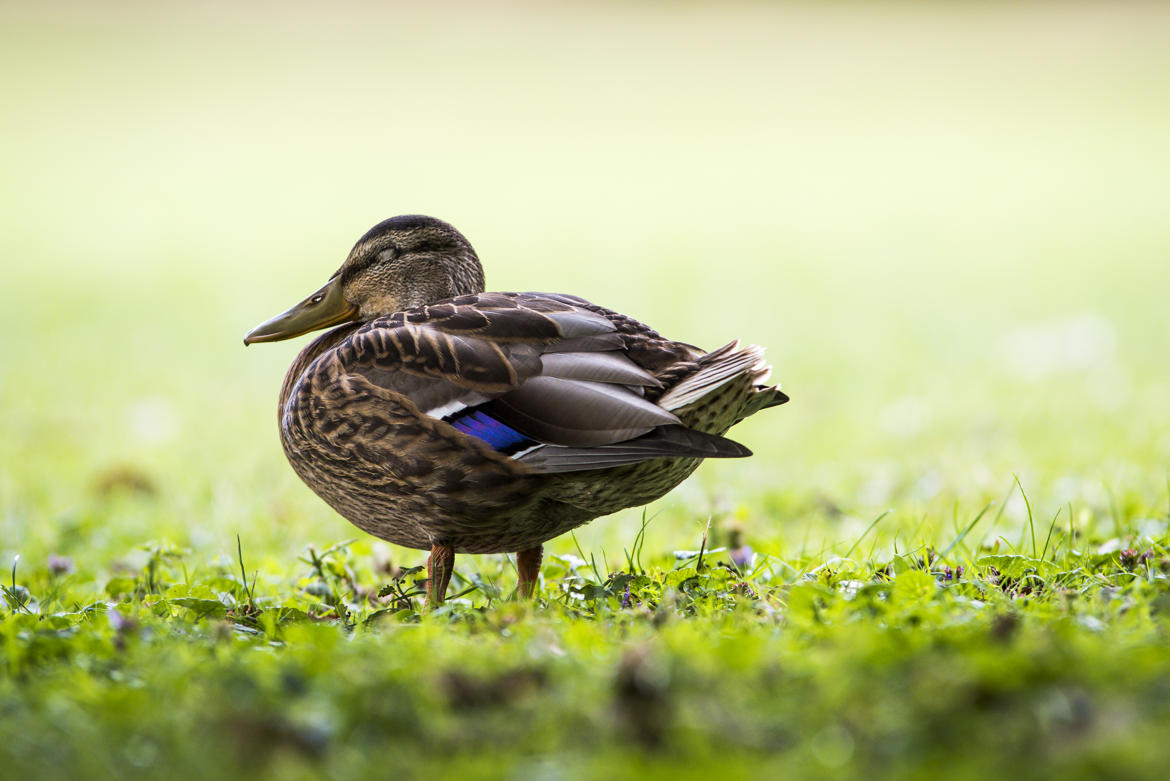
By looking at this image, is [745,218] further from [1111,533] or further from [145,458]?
[1111,533]

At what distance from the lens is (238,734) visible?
2.19 metres

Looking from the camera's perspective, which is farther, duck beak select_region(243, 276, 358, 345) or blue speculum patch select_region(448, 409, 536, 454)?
duck beak select_region(243, 276, 358, 345)

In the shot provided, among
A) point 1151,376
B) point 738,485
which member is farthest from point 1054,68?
point 738,485

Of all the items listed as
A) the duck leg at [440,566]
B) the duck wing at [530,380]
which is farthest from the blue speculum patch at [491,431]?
the duck leg at [440,566]

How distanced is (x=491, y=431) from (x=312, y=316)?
→ 55.8 inches

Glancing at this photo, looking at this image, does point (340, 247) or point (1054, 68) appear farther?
point (1054, 68)

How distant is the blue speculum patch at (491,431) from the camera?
3.55 m

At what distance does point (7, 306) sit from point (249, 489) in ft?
31.7

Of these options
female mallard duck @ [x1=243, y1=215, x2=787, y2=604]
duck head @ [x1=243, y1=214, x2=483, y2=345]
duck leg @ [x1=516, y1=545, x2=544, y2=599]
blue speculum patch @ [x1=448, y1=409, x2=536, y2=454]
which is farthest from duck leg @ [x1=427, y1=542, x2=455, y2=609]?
duck head @ [x1=243, y1=214, x2=483, y2=345]

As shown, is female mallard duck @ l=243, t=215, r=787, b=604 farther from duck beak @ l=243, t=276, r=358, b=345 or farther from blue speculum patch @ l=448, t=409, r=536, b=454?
duck beak @ l=243, t=276, r=358, b=345

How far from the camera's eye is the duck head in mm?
4590

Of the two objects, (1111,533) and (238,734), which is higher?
(1111,533)

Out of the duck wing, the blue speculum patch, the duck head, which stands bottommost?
the blue speculum patch

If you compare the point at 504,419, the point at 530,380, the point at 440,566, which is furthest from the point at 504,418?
the point at 440,566
